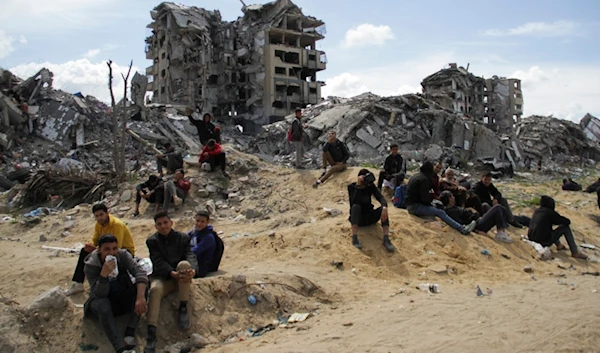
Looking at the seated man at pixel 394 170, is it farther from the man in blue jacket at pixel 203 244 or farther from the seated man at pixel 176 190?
the man in blue jacket at pixel 203 244

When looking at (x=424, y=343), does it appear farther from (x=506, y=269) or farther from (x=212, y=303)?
(x=506, y=269)

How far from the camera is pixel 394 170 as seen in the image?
9875 millimetres

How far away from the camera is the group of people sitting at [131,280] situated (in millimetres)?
4457

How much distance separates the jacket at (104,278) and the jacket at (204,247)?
3.69 ft

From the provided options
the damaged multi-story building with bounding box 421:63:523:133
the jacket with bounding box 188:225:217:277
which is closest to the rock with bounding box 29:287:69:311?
the jacket with bounding box 188:225:217:277

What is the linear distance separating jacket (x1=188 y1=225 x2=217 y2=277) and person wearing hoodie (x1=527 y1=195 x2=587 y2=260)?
18.8 feet

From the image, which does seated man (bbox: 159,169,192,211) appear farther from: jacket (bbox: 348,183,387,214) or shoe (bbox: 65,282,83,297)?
shoe (bbox: 65,282,83,297)

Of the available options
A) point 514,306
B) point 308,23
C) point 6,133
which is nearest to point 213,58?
point 308,23

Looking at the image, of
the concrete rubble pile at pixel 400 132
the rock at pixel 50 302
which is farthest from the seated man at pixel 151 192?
the concrete rubble pile at pixel 400 132

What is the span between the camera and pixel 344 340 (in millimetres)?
4402

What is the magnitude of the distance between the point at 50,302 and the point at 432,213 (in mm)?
5929

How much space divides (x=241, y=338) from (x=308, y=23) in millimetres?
40163

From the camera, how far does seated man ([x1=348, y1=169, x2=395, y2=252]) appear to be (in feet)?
23.8

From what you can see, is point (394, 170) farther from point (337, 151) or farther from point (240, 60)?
point (240, 60)
